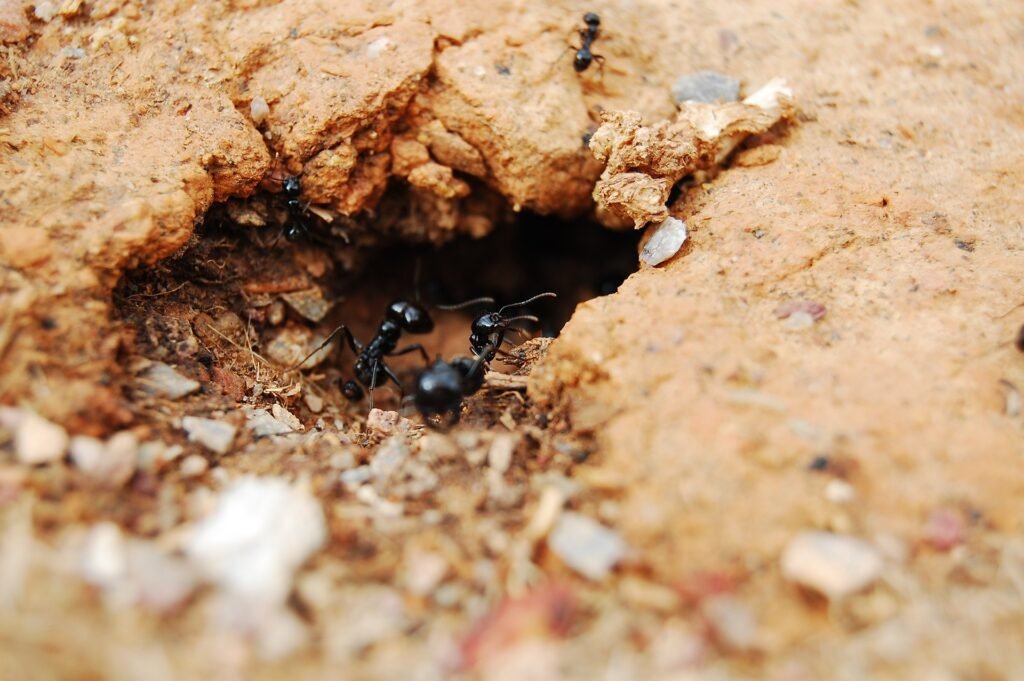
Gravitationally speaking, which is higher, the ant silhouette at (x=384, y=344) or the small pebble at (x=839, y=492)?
the small pebble at (x=839, y=492)

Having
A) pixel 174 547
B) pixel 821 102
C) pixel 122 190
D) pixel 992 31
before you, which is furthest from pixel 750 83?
pixel 174 547

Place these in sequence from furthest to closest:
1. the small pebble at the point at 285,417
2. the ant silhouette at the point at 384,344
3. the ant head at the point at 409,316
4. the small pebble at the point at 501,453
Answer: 1. the ant head at the point at 409,316
2. the ant silhouette at the point at 384,344
3. the small pebble at the point at 285,417
4. the small pebble at the point at 501,453

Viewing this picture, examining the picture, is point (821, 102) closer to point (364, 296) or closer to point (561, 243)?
point (561, 243)

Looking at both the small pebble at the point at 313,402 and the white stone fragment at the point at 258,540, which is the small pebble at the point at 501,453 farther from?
the small pebble at the point at 313,402

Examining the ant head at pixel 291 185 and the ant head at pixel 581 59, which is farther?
the ant head at pixel 581 59

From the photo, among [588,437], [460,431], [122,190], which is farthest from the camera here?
[122,190]

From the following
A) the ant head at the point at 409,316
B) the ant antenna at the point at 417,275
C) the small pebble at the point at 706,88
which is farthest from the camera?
the ant antenna at the point at 417,275

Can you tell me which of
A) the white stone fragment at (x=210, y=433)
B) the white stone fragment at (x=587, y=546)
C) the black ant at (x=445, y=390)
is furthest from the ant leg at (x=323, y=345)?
the white stone fragment at (x=587, y=546)
